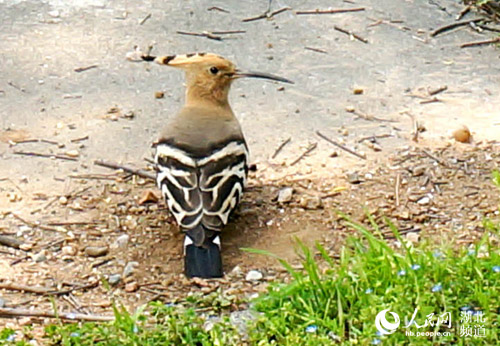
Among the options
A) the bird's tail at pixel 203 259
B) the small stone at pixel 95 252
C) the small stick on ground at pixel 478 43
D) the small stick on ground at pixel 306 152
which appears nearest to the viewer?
the bird's tail at pixel 203 259

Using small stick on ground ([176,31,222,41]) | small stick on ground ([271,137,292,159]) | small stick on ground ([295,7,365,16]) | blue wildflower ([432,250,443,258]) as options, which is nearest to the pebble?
small stick on ground ([271,137,292,159])

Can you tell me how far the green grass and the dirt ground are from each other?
0.33m

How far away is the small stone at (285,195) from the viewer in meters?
5.13

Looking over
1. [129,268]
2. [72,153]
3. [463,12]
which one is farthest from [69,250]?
[463,12]

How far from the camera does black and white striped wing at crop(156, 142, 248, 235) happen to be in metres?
4.60

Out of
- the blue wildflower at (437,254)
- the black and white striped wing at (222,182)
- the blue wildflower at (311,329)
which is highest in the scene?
Answer: the blue wildflower at (437,254)

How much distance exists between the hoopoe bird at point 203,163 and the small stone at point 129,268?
0.24 meters

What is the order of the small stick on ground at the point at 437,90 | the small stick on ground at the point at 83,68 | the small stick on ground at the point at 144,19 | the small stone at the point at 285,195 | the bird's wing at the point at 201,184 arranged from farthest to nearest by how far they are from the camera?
the small stick on ground at the point at 144,19, the small stick on ground at the point at 83,68, the small stick on ground at the point at 437,90, the small stone at the point at 285,195, the bird's wing at the point at 201,184

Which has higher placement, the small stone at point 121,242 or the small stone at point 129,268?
the small stone at point 129,268

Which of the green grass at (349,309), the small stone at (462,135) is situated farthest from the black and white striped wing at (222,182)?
the small stone at (462,135)

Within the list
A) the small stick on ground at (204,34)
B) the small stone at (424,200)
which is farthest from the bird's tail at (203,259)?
the small stick on ground at (204,34)

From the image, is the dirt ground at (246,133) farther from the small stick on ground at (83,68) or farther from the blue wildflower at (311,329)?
the blue wildflower at (311,329)

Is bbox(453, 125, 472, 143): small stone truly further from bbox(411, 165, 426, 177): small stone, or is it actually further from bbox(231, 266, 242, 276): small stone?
bbox(231, 266, 242, 276): small stone

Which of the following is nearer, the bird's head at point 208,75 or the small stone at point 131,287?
the small stone at point 131,287
